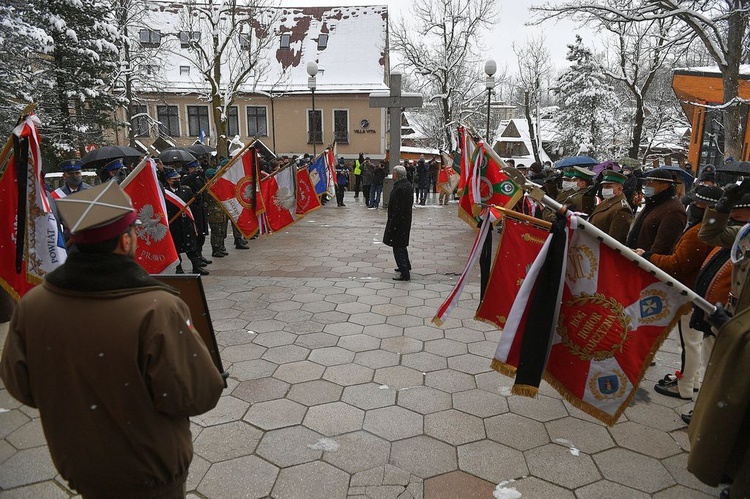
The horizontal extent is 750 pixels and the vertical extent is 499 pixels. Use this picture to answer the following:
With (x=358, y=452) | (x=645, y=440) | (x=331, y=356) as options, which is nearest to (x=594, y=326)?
(x=645, y=440)

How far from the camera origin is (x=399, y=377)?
4441 millimetres

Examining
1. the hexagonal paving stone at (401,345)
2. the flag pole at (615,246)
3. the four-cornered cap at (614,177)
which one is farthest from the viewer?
the hexagonal paving stone at (401,345)

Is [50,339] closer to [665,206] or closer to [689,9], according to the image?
[665,206]

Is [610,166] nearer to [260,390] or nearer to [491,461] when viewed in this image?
[491,461]

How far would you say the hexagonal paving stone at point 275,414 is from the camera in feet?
12.0

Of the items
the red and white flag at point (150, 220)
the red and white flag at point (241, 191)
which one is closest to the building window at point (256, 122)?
the red and white flag at point (241, 191)

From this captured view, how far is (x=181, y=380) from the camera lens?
1.71 meters

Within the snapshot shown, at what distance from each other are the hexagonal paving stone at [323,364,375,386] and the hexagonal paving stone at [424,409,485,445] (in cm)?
82

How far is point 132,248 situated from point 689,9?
18468 millimetres

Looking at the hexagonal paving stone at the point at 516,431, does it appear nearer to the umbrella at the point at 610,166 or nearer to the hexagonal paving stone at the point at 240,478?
the hexagonal paving stone at the point at 240,478

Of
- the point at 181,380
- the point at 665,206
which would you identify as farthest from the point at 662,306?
the point at 181,380

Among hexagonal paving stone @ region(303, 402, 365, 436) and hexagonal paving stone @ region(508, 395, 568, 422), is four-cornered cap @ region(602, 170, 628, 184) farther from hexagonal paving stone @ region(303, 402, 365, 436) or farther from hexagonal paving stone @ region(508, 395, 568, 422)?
hexagonal paving stone @ region(303, 402, 365, 436)

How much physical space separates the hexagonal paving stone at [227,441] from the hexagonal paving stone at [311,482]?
404 millimetres

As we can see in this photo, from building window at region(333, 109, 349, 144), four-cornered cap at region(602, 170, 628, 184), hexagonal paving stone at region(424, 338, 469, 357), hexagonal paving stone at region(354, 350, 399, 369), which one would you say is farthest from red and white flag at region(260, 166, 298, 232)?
building window at region(333, 109, 349, 144)
